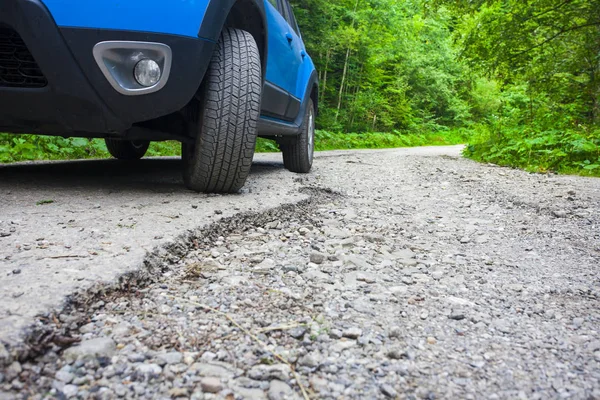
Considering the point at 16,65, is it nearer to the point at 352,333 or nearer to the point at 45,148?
the point at 352,333

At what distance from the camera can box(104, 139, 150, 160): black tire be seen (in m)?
4.47

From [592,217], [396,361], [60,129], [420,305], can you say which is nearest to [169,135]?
[60,129]

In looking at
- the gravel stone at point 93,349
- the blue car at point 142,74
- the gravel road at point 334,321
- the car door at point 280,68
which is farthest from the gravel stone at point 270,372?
the car door at point 280,68

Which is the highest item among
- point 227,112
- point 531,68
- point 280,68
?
point 531,68

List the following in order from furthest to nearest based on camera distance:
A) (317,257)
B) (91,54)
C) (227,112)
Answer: (227,112), (91,54), (317,257)

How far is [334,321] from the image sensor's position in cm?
115

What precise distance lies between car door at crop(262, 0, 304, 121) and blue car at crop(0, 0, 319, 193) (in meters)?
0.31

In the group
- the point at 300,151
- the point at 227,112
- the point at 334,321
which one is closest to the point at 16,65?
the point at 227,112

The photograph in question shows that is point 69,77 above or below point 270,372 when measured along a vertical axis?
above

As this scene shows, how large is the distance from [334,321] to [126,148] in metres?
4.06

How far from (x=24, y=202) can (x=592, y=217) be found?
3.23 m

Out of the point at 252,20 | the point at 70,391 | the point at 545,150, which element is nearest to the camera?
the point at 70,391

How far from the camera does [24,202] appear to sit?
6.98 ft

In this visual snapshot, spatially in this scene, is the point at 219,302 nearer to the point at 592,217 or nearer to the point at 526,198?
the point at 592,217
